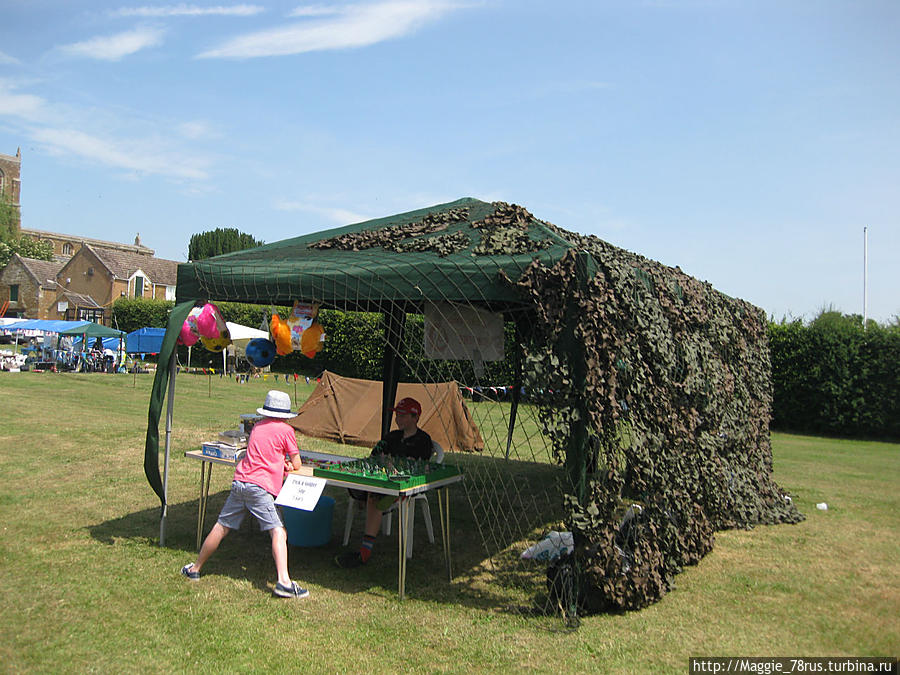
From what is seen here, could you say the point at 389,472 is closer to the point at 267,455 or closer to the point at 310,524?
the point at 267,455

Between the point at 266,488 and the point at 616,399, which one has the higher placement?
the point at 616,399

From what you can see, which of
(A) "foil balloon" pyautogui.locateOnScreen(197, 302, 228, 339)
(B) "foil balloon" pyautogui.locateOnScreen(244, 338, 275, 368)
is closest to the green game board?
(B) "foil balloon" pyautogui.locateOnScreen(244, 338, 275, 368)

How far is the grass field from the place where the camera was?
358 centimetres

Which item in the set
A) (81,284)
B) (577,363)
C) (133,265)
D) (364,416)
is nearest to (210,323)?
(577,363)

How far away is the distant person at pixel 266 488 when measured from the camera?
447 cm

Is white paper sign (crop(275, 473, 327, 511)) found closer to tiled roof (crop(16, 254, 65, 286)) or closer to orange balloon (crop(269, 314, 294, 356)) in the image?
orange balloon (crop(269, 314, 294, 356))

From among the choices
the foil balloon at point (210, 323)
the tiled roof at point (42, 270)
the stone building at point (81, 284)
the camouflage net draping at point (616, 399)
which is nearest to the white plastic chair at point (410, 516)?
the camouflage net draping at point (616, 399)

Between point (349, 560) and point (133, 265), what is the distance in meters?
46.8

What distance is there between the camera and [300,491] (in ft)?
14.9

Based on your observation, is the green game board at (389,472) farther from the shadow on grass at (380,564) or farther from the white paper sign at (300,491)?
the shadow on grass at (380,564)

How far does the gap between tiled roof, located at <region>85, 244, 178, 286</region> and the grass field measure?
4042 centimetres

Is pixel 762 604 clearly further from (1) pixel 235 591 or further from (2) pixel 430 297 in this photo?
(1) pixel 235 591

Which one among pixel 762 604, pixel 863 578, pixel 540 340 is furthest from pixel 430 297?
pixel 863 578

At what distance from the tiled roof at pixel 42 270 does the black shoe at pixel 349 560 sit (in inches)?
1946
